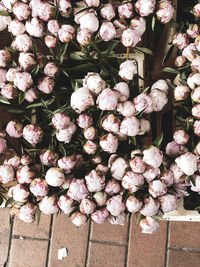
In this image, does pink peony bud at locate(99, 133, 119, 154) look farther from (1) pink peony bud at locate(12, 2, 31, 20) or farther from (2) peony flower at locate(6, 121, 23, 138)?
(1) pink peony bud at locate(12, 2, 31, 20)

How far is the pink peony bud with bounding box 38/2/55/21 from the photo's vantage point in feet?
2.48

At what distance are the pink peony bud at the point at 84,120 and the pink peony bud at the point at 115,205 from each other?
6.6 inches

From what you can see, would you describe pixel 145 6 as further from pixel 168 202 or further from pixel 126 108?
pixel 168 202

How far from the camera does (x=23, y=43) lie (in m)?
0.77

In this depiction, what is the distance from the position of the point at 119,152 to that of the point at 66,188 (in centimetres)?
15

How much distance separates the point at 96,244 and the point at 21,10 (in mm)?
1056

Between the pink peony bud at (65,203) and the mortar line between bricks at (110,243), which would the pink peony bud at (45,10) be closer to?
the pink peony bud at (65,203)

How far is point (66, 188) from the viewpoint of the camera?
30.4 inches

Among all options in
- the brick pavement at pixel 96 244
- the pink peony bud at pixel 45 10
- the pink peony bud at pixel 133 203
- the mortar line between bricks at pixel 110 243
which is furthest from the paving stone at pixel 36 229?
the pink peony bud at pixel 45 10

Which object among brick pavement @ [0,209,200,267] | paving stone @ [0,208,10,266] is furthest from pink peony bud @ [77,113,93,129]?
paving stone @ [0,208,10,266]

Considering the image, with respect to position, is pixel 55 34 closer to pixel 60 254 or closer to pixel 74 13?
pixel 74 13

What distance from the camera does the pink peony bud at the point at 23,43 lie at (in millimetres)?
766

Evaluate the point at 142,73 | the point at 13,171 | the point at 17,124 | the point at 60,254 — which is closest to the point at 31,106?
the point at 17,124

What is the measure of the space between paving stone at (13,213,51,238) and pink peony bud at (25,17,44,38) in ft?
3.12
